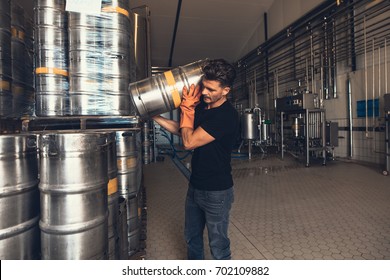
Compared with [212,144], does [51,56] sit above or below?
above

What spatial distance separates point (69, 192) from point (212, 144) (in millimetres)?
651

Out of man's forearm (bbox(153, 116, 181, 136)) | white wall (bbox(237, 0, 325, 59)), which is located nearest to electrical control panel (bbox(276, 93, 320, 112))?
white wall (bbox(237, 0, 325, 59))

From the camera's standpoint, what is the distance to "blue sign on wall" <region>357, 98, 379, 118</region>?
13.4 ft

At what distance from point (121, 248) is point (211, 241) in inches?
19.6

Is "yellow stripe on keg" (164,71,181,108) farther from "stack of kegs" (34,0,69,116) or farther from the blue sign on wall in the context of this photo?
the blue sign on wall

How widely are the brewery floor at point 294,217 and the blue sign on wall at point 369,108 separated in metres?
1.01

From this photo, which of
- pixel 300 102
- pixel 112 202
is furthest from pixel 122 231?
pixel 300 102

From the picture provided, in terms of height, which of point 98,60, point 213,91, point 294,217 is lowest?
point 294,217

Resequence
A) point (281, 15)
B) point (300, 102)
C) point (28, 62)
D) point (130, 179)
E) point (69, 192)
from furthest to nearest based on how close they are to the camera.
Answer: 1. point (281, 15)
2. point (300, 102)
3. point (28, 62)
4. point (130, 179)
5. point (69, 192)

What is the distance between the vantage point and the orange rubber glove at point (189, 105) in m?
1.22

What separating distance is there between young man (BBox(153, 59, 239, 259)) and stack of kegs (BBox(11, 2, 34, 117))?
118 centimetres

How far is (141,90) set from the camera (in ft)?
4.25

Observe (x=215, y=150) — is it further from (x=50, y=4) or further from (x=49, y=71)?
(x=50, y=4)

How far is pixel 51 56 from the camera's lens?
4.48ft
